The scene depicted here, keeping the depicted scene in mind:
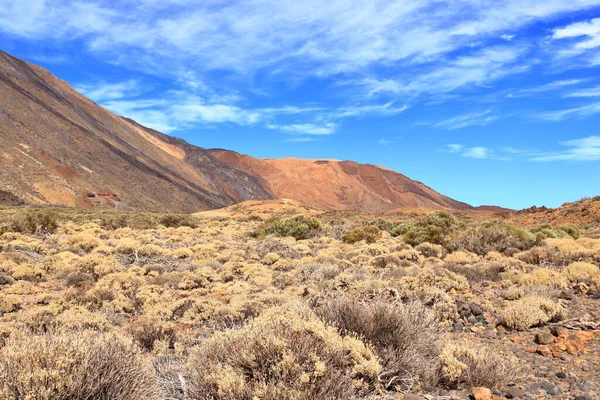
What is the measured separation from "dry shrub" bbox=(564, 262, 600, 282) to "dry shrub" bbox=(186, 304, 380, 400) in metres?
7.48

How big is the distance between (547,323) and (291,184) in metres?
136

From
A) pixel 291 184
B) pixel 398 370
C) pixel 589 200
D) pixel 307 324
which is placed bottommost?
pixel 398 370

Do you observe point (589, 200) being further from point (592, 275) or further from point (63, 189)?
point (63, 189)

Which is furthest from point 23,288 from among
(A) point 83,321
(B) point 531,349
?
(B) point 531,349

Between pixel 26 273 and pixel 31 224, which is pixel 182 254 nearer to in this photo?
pixel 26 273

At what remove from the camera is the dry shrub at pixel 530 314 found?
6106mm

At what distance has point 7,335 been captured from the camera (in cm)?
620

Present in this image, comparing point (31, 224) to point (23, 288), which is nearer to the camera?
point (23, 288)

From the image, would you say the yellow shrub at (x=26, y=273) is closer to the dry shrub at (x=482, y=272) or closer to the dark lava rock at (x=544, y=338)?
the dry shrub at (x=482, y=272)

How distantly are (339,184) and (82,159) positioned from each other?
83.0 meters

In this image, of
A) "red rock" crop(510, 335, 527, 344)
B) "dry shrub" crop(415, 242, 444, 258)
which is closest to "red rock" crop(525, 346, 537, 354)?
"red rock" crop(510, 335, 527, 344)

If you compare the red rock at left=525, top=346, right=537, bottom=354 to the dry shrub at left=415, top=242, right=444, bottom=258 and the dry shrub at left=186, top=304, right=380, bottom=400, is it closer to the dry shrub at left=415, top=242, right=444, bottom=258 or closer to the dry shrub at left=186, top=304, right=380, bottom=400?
the dry shrub at left=186, top=304, right=380, bottom=400

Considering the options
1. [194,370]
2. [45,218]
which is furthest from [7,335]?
[45,218]

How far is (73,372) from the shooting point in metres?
3.26
